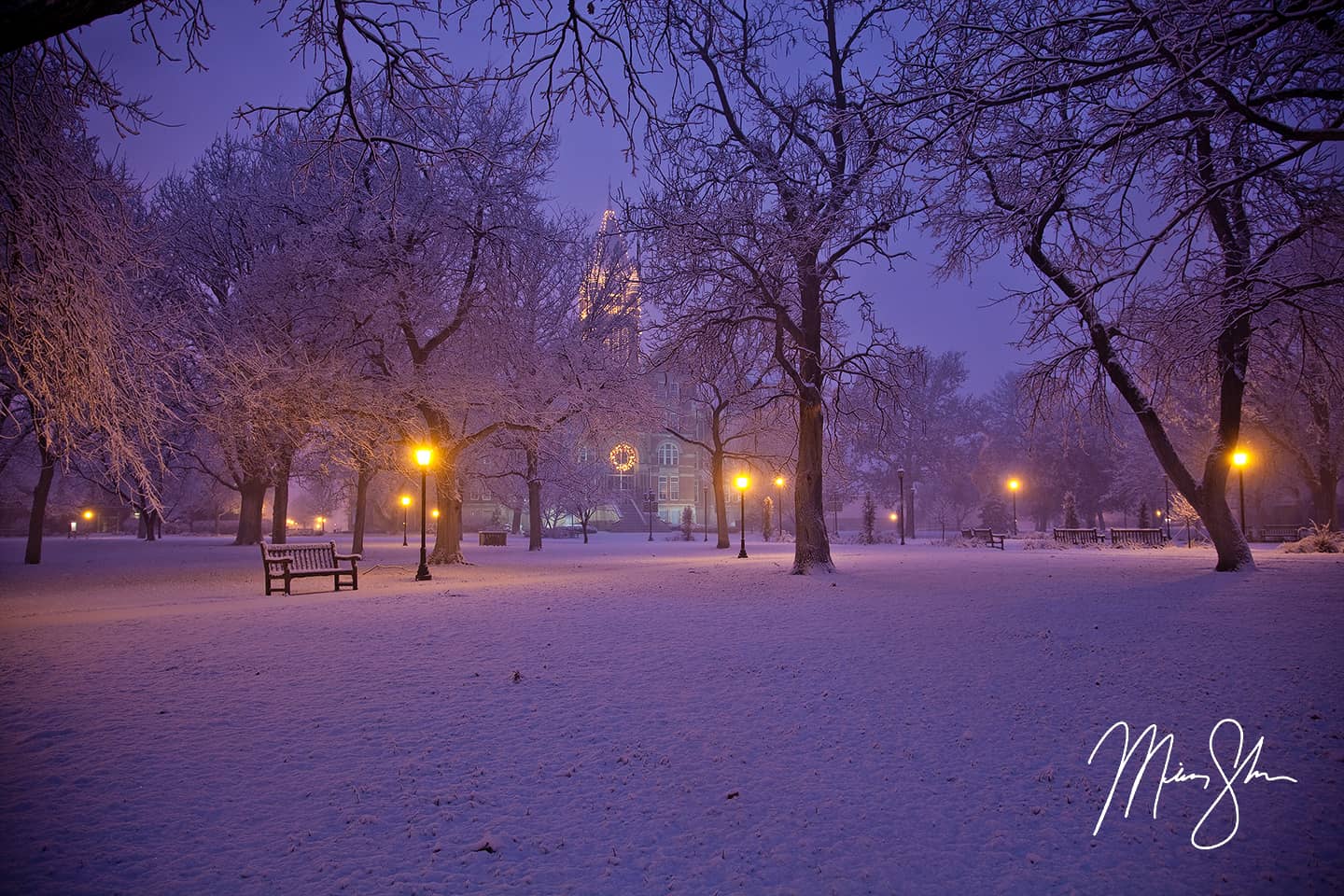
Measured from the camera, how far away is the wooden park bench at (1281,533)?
3312cm

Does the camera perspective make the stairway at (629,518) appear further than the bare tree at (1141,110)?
Yes

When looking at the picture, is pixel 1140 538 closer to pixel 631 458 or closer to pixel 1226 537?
pixel 1226 537

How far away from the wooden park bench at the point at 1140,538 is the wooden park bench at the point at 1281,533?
6.84 meters

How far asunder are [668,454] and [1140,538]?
47560 mm

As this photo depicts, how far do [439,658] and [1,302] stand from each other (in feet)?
17.4

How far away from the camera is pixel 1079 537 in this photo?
32531mm

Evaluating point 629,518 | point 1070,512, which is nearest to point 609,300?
point 1070,512

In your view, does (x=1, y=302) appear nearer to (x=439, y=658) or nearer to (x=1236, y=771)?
(x=439, y=658)

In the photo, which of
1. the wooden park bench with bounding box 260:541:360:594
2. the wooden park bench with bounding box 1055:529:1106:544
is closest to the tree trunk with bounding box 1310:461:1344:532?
the wooden park bench with bounding box 1055:529:1106:544

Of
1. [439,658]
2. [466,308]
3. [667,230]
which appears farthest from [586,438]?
[439,658]

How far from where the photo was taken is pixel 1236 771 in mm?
4512
